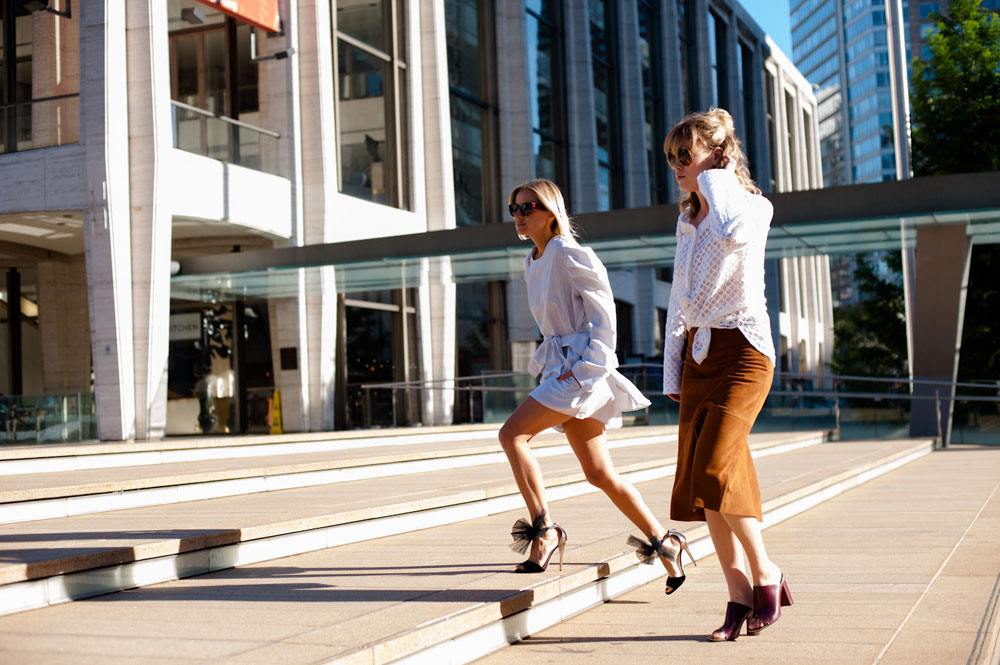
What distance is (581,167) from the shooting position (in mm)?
33156

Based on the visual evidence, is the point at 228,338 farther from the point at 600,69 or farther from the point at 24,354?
the point at 600,69

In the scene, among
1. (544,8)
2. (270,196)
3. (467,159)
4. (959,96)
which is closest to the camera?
(270,196)

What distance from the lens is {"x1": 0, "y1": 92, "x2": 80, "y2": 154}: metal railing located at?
1673cm

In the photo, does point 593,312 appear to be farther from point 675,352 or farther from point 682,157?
point 682,157

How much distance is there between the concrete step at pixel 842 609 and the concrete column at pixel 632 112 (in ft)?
101

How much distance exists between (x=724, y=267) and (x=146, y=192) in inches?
562

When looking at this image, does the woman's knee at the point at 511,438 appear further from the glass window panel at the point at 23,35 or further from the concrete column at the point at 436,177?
the concrete column at the point at 436,177

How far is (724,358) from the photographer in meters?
3.80

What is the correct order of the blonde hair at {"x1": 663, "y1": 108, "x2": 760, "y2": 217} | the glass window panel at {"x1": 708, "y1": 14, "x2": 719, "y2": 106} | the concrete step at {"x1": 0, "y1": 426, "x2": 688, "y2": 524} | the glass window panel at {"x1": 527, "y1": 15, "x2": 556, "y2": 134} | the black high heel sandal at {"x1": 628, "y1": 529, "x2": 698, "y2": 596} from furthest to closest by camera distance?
the glass window panel at {"x1": 708, "y1": 14, "x2": 719, "y2": 106}
the glass window panel at {"x1": 527, "y1": 15, "x2": 556, "y2": 134}
the concrete step at {"x1": 0, "y1": 426, "x2": 688, "y2": 524}
the black high heel sandal at {"x1": 628, "y1": 529, "x2": 698, "y2": 596}
the blonde hair at {"x1": 663, "y1": 108, "x2": 760, "y2": 217}

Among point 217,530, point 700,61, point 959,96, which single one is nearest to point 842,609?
point 217,530

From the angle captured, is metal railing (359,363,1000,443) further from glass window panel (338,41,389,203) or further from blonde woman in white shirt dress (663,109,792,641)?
blonde woman in white shirt dress (663,109,792,641)

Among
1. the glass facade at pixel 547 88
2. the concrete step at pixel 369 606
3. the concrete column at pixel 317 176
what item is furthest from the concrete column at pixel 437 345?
the concrete step at pixel 369 606

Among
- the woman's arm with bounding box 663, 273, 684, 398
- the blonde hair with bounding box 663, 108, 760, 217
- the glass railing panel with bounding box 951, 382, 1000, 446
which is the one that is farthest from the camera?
the glass railing panel with bounding box 951, 382, 1000, 446

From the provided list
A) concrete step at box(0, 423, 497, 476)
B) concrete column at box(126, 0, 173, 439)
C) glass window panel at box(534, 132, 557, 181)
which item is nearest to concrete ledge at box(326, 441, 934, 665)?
concrete step at box(0, 423, 497, 476)
